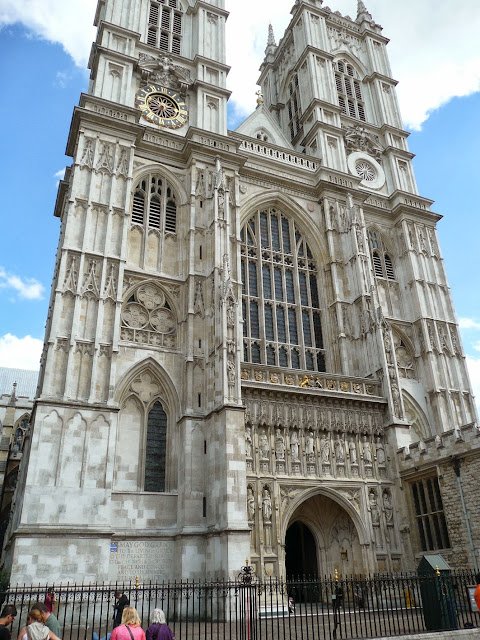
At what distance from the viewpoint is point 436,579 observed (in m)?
11.4

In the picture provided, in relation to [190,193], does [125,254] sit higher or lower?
lower

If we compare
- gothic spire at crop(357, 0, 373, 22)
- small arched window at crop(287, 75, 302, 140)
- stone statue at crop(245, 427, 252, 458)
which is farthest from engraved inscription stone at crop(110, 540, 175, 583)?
gothic spire at crop(357, 0, 373, 22)

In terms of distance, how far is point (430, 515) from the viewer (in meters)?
19.3

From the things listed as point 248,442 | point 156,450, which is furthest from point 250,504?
point 156,450

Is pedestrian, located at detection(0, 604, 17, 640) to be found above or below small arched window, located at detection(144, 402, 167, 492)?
below

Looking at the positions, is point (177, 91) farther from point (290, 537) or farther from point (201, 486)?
point (290, 537)

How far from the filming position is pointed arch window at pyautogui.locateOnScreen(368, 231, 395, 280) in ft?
95.9

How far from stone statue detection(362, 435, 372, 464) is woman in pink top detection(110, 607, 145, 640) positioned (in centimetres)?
1631

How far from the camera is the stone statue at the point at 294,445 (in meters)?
19.8

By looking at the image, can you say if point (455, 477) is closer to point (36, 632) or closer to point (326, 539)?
point (326, 539)

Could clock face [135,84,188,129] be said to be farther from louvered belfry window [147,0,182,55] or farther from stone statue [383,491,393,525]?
stone statue [383,491,393,525]

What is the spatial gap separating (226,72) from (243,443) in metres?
21.5

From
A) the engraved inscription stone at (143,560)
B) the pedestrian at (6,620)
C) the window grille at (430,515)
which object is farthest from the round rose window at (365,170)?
the pedestrian at (6,620)

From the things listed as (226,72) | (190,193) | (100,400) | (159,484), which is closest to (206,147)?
(190,193)
